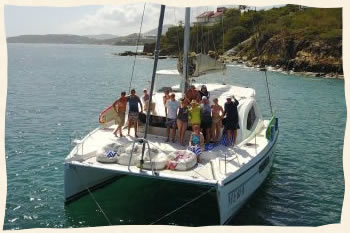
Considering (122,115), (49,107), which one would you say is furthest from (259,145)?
(49,107)

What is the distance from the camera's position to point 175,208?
36.8 feet

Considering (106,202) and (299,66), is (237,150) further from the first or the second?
(299,66)

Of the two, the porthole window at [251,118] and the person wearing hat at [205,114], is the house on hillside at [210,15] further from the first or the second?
the porthole window at [251,118]

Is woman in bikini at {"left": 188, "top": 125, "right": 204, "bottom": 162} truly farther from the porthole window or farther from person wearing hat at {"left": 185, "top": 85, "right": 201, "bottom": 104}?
the porthole window

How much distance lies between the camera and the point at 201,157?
423 inches

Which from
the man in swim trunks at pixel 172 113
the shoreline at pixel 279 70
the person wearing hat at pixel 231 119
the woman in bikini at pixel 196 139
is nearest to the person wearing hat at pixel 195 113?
the woman in bikini at pixel 196 139

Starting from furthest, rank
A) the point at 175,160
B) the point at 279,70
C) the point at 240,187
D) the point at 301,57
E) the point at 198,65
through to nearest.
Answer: the point at 279,70 < the point at 301,57 < the point at 198,65 < the point at 240,187 < the point at 175,160

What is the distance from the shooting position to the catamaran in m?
9.38

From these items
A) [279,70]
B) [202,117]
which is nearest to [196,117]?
[202,117]

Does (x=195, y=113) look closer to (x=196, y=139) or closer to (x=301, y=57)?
(x=196, y=139)

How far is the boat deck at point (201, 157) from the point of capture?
9414 mm

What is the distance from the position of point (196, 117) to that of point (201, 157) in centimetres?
113

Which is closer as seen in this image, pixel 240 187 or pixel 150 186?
pixel 240 187

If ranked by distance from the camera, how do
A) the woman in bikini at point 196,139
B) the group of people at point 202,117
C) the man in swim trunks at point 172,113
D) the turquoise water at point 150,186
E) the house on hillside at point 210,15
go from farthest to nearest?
the man in swim trunks at point 172,113 → the group of people at point 202,117 → the woman in bikini at point 196,139 → the turquoise water at point 150,186 → the house on hillside at point 210,15
